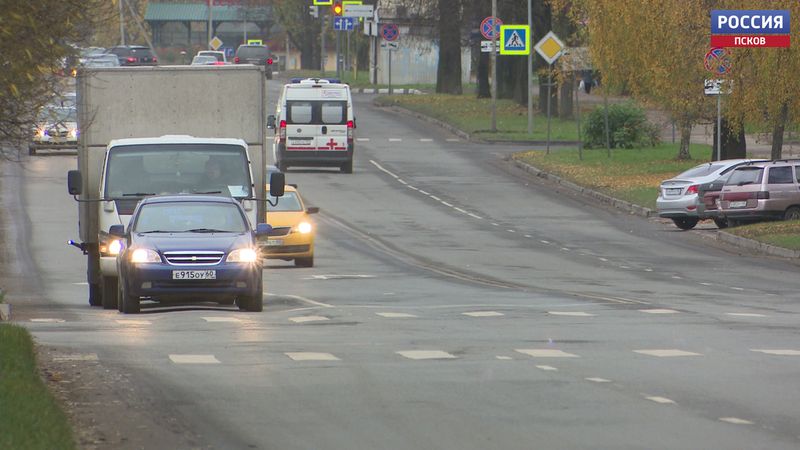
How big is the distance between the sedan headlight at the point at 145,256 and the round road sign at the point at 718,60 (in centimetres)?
2035

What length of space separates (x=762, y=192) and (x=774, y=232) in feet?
5.67

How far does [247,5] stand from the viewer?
13650 centimetres

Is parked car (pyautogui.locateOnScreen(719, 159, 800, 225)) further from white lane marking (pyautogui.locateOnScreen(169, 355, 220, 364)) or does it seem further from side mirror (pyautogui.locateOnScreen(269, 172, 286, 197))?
white lane marking (pyautogui.locateOnScreen(169, 355, 220, 364))

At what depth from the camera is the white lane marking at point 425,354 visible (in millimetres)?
14391

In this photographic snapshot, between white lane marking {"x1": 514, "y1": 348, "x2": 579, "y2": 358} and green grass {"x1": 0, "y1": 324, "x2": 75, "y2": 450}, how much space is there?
172 inches

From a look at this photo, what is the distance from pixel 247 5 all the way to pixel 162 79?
11619 cm

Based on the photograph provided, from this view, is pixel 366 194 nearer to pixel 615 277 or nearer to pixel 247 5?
pixel 615 277

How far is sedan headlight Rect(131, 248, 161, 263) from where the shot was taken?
1895 cm

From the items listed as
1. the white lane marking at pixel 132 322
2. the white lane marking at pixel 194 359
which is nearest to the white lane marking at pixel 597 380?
the white lane marking at pixel 194 359

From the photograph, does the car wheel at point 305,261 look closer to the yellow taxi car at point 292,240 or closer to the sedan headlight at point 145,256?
the yellow taxi car at point 292,240

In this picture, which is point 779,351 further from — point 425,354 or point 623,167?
point 623,167

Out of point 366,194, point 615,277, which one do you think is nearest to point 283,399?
point 615,277

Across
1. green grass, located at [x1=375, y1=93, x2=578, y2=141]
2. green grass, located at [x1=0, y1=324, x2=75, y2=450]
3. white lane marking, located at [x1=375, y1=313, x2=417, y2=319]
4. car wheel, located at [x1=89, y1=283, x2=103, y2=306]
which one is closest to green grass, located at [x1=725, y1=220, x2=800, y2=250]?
white lane marking, located at [x1=375, y1=313, x2=417, y2=319]

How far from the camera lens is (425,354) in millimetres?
14625
